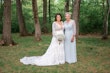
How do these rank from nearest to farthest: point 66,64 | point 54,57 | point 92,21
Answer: point 66,64 → point 54,57 → point 92,21

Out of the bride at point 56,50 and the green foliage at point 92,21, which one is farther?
the green foliage at point 92,21

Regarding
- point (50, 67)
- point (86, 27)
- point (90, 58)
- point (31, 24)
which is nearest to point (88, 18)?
point (86, 27)

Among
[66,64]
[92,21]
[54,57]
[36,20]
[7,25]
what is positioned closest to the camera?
[66,64]

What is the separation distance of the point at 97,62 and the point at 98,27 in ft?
56.9

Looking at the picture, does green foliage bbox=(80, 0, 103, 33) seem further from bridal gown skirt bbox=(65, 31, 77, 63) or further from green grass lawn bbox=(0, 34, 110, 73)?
bridal gown skirt bbox=(65, 31, 77, 63)

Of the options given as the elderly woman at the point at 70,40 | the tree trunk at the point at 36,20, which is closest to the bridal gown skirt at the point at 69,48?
the elderly woman at the point at 70,40

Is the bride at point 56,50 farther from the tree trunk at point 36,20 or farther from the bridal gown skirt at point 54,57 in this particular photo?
the tree trunk at point 36,20

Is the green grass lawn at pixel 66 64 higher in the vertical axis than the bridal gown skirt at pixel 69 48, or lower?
lower

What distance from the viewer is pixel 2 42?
58.6ft

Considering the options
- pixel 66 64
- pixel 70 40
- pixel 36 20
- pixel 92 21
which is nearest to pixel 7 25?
pixel 36 20

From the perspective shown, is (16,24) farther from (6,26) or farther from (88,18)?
(6,26)

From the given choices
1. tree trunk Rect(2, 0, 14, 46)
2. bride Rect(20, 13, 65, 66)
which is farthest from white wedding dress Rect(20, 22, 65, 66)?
tree trunk Rect(2, 0, 14, 46)

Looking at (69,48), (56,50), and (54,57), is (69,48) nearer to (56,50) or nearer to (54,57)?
(56,50)

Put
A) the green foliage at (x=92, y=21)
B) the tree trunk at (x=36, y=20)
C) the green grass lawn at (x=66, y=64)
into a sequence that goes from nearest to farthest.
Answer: the green grass lawn at (x=66, y=64) → the tree trunk at (x=36, y=20) → the green foliage at (x=92, y=21)
